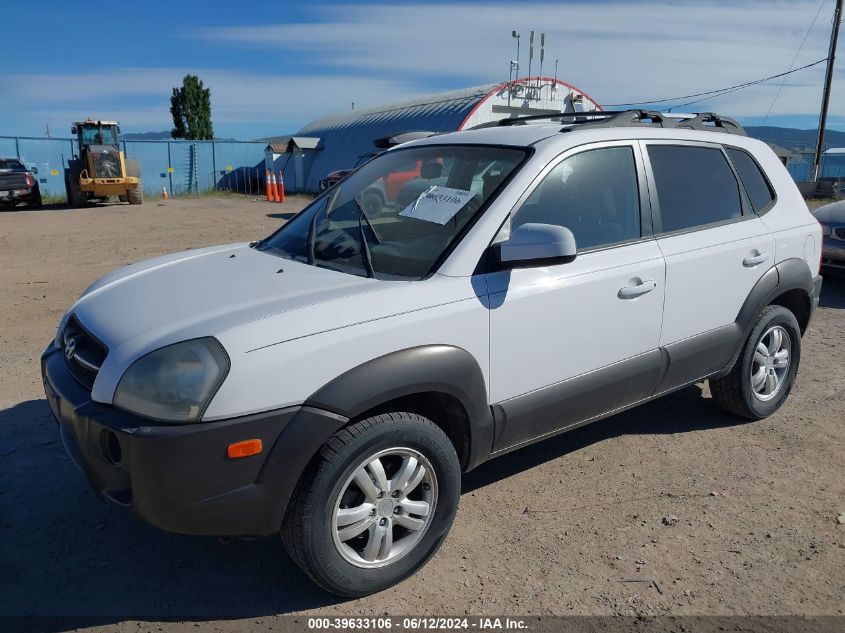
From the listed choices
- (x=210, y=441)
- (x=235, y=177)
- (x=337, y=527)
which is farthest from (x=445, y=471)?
(x=235, y=177)

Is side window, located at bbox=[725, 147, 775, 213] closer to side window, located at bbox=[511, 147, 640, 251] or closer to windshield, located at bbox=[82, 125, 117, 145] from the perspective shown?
side window, located at bbox=[511, 147, 640, 251]

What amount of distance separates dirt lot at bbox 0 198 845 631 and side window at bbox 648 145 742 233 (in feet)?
4.56

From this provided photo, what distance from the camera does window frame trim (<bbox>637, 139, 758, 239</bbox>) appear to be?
11.9 feet

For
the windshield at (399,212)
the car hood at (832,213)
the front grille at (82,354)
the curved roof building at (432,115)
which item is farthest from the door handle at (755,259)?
the curved roof building at (432,115)

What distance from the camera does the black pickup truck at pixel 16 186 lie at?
21.6 meters

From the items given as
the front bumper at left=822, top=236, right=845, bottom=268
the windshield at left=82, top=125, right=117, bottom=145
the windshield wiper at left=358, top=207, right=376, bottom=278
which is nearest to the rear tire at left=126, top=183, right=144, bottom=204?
the windshield at left=82, top=125, right=117, bottom=145

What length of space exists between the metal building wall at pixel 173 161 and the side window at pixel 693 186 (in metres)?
29.8

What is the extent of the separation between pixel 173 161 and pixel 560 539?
3159 cm

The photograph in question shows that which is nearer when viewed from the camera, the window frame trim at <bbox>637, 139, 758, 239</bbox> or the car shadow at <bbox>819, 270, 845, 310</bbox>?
the window frame trim at <bbox>637, 139, 758, 239</bbox>

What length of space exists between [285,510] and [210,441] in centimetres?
42

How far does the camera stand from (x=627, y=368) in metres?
3.49

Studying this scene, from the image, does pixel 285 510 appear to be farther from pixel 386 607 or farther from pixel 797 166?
pixel 797 166

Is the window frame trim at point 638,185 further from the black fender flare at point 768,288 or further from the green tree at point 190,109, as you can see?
the green tree at point 190,109

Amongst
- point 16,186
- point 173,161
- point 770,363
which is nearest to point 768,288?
point 770,363
